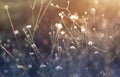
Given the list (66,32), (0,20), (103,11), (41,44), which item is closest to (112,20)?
(103,11)

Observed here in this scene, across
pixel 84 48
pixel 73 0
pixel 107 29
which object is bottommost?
pixel 84 48

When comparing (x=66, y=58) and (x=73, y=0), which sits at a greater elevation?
(x=73, y=0)

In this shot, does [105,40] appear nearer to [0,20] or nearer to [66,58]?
[66,58]

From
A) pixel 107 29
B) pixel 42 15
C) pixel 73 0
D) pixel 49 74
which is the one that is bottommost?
pixel 49 74

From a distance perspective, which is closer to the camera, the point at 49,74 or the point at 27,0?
the point at 49,74

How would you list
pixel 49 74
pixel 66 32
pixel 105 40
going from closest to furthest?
pixel 49 74
pixel 105 40
pixel 66 32

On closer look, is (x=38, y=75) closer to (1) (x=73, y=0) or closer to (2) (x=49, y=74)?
(2) (x=49, y=74)

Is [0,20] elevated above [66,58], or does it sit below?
above

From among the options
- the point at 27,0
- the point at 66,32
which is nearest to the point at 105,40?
the point at 66,32

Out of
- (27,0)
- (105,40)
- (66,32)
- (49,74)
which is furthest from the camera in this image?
(27,0)
